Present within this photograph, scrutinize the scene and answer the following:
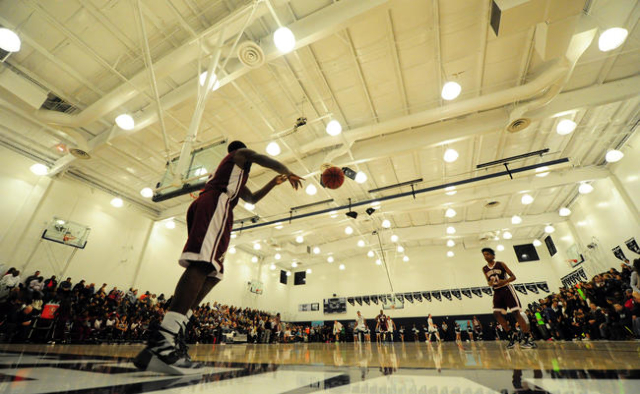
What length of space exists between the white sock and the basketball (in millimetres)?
3355

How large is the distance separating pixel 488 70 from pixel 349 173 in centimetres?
380

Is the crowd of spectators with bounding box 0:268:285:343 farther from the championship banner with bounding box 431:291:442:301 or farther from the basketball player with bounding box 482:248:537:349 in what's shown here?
the championship banner with bounding box 431:291:442:301

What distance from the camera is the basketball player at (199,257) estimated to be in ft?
4.20

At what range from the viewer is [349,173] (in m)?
7.02

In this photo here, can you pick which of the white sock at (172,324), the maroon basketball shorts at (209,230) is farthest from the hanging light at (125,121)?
the white sock at (172,324)

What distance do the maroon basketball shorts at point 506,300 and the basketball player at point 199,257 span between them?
175 inches

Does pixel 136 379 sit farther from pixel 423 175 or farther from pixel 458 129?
pixel 423 175

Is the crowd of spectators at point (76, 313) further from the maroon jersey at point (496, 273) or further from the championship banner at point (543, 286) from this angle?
the championship banner at point (543, 286)

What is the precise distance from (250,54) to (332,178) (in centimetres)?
246

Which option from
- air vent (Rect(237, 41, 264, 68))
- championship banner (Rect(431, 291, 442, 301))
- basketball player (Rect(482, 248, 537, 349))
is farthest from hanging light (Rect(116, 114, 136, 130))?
championship banner (Rect(431, 291, 442, 301))

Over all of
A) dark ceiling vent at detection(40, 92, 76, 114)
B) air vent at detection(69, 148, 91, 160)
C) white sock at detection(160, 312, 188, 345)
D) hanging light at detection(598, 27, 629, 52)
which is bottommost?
white sock at detection(160, 312, 188, 345)

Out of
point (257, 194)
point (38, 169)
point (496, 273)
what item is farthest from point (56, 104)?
point (496, 273)

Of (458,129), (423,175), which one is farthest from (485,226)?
(458,129)

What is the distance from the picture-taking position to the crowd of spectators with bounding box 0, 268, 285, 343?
242 inches
